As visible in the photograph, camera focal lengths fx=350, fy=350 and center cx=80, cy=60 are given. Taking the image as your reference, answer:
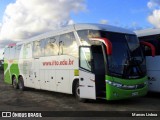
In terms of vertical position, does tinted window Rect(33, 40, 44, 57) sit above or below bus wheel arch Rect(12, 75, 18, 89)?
above

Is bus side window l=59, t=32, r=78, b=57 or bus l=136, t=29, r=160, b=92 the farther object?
bus l=136, t=29, r=160, b=92

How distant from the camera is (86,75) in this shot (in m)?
14.1

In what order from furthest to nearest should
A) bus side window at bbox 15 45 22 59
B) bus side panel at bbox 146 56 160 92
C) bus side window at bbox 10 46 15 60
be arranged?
bus side window at bbox 10 46 15 60
bus side window at bbox 15 45 22 59
bus side panel at bbox 146 56 160 92

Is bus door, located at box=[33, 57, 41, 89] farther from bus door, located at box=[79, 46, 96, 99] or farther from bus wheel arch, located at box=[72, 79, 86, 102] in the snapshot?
bus door, located at box=[79, 46, 96, 99]

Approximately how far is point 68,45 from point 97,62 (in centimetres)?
194

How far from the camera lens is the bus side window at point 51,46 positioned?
1688cm

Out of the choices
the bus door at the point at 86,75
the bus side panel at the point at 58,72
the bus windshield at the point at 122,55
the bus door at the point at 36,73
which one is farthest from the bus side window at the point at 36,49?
the bus door at the point at 86,75

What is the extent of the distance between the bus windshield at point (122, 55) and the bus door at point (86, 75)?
16.6 inches

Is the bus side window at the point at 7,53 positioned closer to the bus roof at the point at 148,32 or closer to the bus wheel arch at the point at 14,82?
the bus wheel arch at the point at 14,82

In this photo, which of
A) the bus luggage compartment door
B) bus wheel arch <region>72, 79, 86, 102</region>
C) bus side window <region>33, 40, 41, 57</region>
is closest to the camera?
the bus luggage compartment door

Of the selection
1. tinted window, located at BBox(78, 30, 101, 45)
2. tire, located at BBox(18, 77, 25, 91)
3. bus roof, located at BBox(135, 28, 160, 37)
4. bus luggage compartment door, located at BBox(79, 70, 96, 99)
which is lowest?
tire, located at BBox(18, 77, 25, 91)

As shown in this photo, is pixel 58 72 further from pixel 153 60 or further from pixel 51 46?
pixel 153 60

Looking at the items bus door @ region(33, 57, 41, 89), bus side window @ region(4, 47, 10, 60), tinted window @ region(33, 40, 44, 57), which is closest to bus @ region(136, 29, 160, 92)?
tinted window @ region(33, 40, 44, 57)

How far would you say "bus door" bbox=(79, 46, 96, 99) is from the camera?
1392 cm
